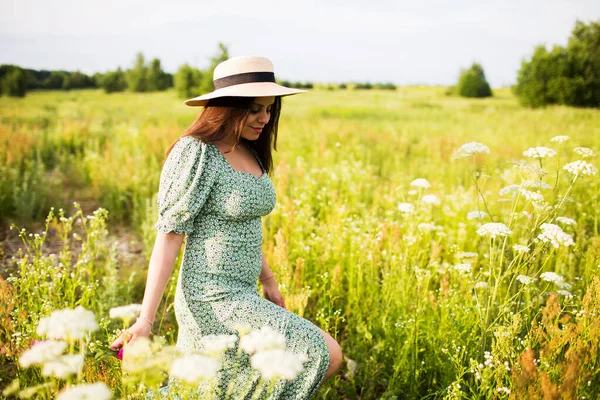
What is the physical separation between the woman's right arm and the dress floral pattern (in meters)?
0.07

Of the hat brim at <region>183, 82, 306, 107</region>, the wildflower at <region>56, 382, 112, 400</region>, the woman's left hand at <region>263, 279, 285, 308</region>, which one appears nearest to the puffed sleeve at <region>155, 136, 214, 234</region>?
the hat brim at <region>183, 82, 306, 107</region>

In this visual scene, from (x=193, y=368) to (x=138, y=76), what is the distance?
4375 cm

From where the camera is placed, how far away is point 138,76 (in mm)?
39750

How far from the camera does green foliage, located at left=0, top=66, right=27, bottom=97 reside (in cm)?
851

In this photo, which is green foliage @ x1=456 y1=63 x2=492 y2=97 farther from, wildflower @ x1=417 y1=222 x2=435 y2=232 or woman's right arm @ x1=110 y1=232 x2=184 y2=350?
woman's right arm @ x1=110 y1=232 x2=184 y2=350

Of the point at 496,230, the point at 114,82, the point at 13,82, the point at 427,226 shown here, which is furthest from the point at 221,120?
the point at 114,82

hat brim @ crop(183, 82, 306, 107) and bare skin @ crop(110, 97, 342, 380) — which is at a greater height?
hat brim @ crop(183, 82, 306, 107)

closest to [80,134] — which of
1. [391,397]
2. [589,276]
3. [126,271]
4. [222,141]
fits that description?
[126,271]

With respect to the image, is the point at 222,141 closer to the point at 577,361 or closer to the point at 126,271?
the point at 577,361

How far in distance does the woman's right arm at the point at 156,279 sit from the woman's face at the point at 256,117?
2.19 ft

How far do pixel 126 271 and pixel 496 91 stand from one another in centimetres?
6037

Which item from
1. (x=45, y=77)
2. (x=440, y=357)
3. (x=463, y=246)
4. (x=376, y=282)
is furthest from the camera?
(x=45, y=77)

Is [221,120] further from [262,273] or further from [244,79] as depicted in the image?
[262,273]

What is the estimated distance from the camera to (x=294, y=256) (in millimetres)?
3568
